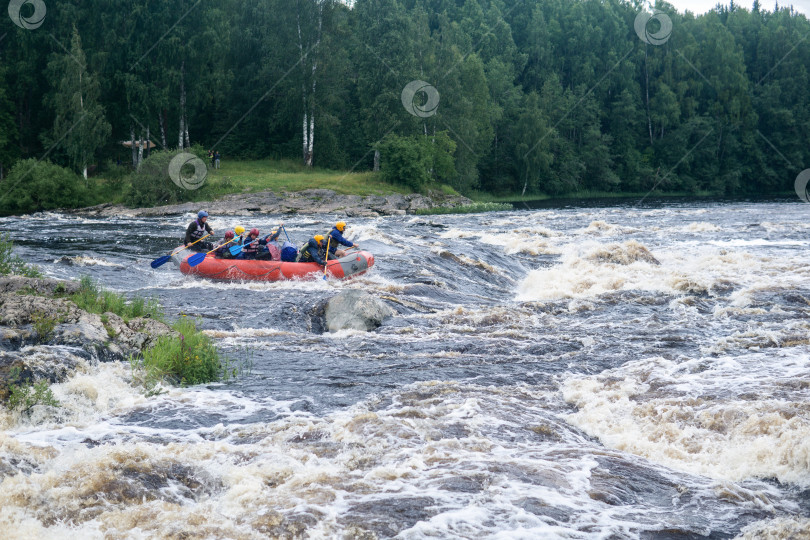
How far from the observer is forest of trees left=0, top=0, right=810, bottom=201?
121ft

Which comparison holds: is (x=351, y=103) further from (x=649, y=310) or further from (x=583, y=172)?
(x=649, y=310)

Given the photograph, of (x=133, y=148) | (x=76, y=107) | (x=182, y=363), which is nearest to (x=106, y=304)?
(x=182, y=363)

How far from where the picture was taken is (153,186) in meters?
34.2

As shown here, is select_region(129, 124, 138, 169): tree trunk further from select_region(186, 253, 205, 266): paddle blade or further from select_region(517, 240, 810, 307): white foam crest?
select_region(517, 240, 810, 307): white foam crest

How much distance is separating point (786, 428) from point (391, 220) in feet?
84.4

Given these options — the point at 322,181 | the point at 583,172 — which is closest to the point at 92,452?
the point at 322,181

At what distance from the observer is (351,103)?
48.8m

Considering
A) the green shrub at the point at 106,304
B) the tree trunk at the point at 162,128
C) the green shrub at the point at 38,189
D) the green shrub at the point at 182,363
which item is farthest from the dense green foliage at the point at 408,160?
the green shrub at the point at 182,363

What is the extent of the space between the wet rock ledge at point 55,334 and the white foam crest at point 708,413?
18.9 ft

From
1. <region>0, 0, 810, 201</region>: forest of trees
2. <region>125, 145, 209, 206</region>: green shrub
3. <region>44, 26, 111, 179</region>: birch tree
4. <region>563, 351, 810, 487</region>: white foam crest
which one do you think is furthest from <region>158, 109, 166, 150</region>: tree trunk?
<region>563, 351, 810, 487</region>: white foam crest

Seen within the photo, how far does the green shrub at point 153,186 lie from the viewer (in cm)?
3412

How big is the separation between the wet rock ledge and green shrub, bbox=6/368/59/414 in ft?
0.30

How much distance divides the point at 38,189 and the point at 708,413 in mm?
33281

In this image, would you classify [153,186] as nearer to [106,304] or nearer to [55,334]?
[106,304]
